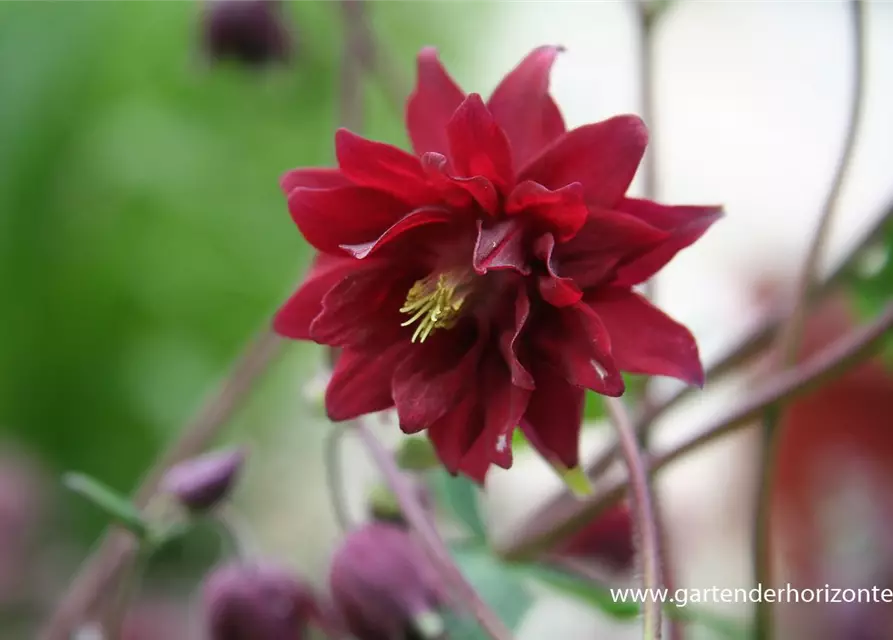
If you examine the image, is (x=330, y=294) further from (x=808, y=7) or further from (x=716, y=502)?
(x=808, y=7)

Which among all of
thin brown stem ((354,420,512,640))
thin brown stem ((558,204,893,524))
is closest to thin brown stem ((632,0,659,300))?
thin brown stem ((558,204,893,524))

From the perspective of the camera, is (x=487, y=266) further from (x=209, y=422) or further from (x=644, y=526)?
(x=209, y=422)

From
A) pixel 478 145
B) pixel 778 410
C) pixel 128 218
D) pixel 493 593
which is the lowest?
pixel 128 218

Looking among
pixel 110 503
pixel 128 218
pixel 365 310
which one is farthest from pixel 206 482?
pixel 128 218

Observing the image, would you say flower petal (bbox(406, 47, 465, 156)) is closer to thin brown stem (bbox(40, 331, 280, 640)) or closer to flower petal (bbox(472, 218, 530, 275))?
flower petal (bbox(472, 218, 530, 275))

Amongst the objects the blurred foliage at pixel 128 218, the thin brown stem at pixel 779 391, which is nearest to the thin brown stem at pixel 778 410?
the thin brown stem at pixel 779 391

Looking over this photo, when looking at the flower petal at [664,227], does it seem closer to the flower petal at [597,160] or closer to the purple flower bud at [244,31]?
the flower petal at [597,160]
